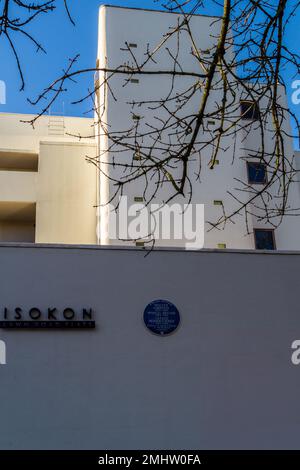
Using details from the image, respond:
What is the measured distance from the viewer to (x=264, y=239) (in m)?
14.9

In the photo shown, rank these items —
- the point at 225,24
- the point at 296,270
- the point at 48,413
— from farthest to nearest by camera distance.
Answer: the point at 296,270
the point at 48,413
the point at 225,24

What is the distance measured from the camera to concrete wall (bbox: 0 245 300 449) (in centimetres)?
750

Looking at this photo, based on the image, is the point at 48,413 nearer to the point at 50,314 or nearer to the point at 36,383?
the point at 36,383

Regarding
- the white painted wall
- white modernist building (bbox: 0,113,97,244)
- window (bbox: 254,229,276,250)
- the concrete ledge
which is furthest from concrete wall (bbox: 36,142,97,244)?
the concrete ledge

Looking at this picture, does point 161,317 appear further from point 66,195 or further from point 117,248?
point 66,195

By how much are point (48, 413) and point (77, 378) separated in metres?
0.64

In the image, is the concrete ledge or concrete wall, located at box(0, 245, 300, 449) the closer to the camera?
concrete wall, located at box(0, 245, 300, 449)

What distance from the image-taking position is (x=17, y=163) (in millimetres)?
17141

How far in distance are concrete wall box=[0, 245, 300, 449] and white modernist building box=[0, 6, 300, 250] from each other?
5.61 metres

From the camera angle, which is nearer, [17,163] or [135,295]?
[135,295]

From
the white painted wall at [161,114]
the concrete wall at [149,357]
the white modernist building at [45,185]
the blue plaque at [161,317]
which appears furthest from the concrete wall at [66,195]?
the blue plaque at [161,317]

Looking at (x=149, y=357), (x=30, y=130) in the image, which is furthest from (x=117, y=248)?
(x=30, y=130)

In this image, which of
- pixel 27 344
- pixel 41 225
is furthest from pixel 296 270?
pixel 41 225

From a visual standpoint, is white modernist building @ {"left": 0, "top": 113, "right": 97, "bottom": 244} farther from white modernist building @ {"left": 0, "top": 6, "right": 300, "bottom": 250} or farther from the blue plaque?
the blue plaque
